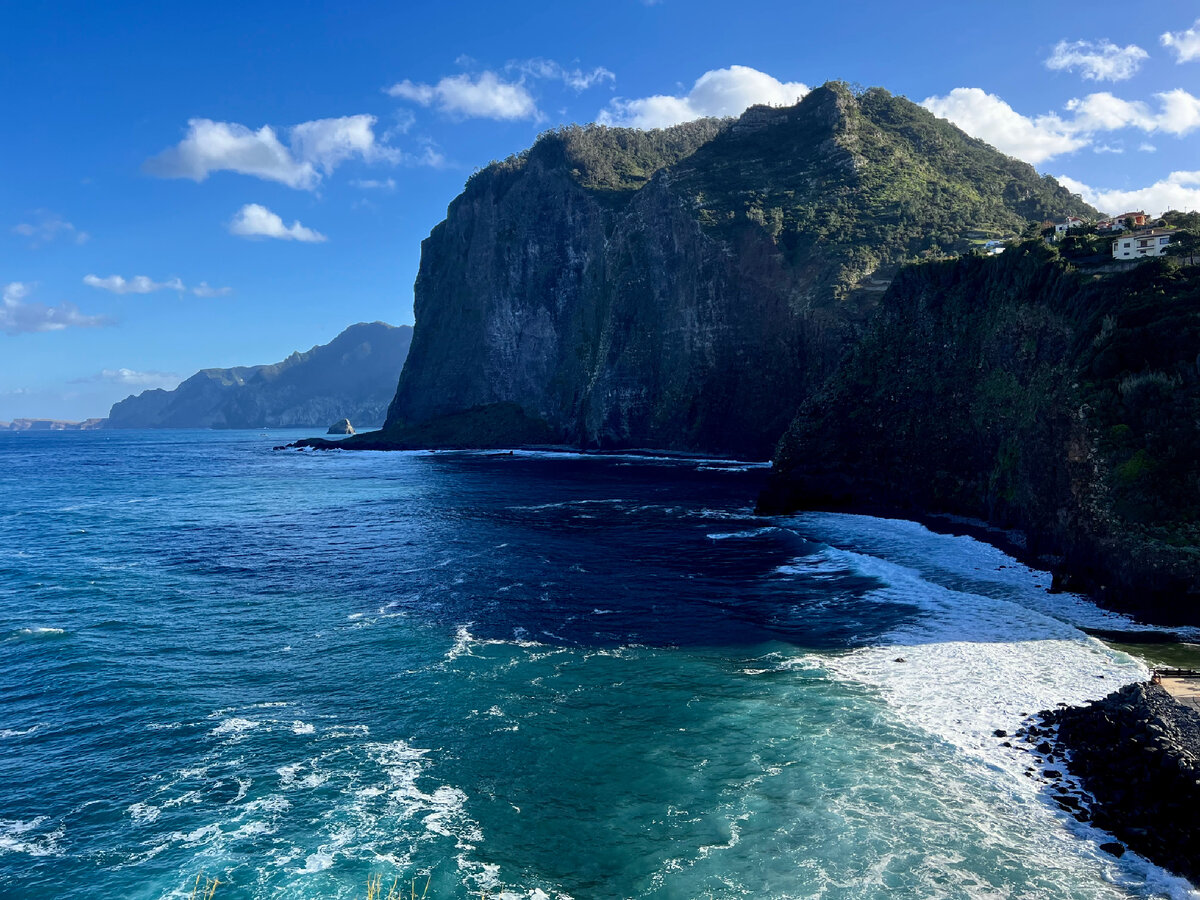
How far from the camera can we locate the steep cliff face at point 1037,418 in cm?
4325

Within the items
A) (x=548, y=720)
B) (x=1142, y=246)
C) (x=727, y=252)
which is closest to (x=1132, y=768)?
(x=548, y=720)

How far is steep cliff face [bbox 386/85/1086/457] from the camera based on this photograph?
397 ft

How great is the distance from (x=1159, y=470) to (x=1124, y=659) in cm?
1601

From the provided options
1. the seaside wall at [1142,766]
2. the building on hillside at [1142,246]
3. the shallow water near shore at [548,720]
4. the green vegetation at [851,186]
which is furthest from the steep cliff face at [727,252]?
the seaside wall at [1142,766]

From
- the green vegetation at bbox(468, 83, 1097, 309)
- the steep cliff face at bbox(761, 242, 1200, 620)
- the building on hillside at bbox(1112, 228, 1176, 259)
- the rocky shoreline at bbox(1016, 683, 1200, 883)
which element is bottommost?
the rocky shoreline at bbox(1016, 683, 1200, 883)

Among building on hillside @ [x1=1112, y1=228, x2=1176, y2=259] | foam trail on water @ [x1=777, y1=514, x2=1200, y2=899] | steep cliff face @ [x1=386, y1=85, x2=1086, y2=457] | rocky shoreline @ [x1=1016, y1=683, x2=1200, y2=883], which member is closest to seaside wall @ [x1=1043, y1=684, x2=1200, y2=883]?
rocky shoreline @ [x1=1016, y1=683, x2=1200, y2=883]

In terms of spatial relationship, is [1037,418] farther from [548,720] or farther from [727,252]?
[727,252]

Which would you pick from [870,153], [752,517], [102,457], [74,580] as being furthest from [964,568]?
[102,457]

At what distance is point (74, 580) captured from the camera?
176ft

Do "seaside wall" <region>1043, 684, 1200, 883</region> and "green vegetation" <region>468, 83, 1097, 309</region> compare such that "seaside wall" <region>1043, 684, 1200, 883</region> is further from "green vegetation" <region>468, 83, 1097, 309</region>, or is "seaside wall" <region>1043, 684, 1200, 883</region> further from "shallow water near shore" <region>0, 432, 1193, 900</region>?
"green vegetation" <region>468, 83, 1097, 309</region>

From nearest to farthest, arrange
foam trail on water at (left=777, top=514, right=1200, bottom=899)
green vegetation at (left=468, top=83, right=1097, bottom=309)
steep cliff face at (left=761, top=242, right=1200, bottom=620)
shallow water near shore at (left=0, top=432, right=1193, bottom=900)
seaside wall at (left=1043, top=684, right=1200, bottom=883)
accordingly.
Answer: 1. shallow water near shore at (left=0, top=432, right=1193, bottom=900)
2. seaside wall at (left=1043, top=684, right=1200, bottom=883)
3. foam trail on water at (left=777, top=514, right=1200, bottom=899)
4. steep cliff face at (left=761, top=242, right=1200, bottom=620)
5. green vegetation at (left=468, top=83, right=1097, bottom=309)

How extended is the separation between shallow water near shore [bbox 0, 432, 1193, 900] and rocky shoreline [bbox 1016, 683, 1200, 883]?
98 cm

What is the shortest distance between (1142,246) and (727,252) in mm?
80869

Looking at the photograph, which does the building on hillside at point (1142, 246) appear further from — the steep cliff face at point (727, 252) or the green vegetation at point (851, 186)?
the green vegetation at point (851, 186)
